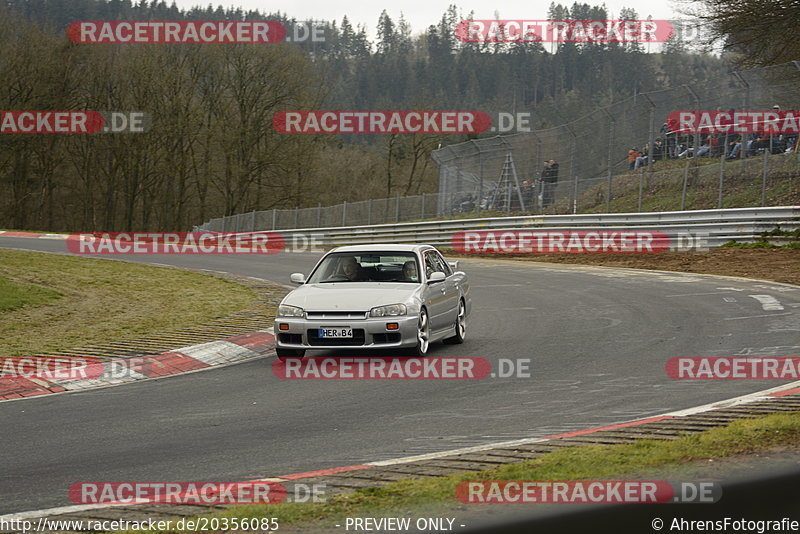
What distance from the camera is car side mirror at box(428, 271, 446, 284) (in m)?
12.2

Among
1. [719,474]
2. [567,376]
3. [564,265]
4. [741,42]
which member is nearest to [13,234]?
[564,265]

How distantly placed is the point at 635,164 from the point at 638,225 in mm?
3194

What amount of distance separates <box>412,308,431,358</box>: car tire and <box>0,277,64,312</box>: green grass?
690 cm

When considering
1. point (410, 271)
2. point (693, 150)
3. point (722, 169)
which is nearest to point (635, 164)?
point (693, 150)

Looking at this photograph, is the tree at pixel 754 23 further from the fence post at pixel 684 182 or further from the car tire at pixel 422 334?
the car tire at pixel 422 334

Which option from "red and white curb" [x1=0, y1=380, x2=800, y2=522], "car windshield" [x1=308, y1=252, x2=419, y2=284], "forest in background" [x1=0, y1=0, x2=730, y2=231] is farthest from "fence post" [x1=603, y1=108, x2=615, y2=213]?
"forest in background" [x1=0, y1=0, x2=730, y2=231]

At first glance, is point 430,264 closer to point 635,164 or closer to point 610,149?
point 610,149

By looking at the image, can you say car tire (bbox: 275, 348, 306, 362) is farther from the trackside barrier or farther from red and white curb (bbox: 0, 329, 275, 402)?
the trackside barrier

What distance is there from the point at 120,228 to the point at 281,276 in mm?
59111

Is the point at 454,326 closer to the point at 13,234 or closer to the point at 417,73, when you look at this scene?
the point at 13,234

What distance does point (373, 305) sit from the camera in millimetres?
11273

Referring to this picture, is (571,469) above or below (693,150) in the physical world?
below

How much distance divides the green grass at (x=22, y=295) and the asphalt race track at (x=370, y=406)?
5.51 meters

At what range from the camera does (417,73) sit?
154 metres
